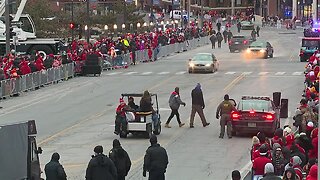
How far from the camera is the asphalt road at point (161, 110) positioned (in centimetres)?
2167

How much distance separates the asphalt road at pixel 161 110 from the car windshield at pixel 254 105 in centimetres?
91

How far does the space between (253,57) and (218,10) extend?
10641 centimetres

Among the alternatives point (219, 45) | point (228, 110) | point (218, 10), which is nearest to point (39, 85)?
point (228, 110)

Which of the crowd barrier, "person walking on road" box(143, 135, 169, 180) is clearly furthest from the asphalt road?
"person walking on road" box(143, 135, 169, 180)

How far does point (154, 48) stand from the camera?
196ft

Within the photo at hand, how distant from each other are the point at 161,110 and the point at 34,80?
974 cm

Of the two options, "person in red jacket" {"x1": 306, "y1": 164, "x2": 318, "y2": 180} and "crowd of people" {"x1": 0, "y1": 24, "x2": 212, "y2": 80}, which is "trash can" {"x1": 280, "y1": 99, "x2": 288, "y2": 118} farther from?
"person in red jacket" {"x1": 306, "y1": 164, "x2": 318, "y2": 180}

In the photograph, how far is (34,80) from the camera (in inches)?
1561

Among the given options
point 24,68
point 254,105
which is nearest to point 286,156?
point 254,105

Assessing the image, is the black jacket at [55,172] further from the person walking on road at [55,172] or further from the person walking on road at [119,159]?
the person walking on road at [119,159]

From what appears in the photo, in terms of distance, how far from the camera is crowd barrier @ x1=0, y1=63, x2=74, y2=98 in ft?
119

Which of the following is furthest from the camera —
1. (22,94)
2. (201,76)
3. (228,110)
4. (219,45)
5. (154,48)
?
(219,45)

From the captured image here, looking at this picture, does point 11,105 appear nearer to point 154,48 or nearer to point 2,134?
point 2,134

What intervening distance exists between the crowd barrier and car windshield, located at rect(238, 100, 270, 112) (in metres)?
13.4
